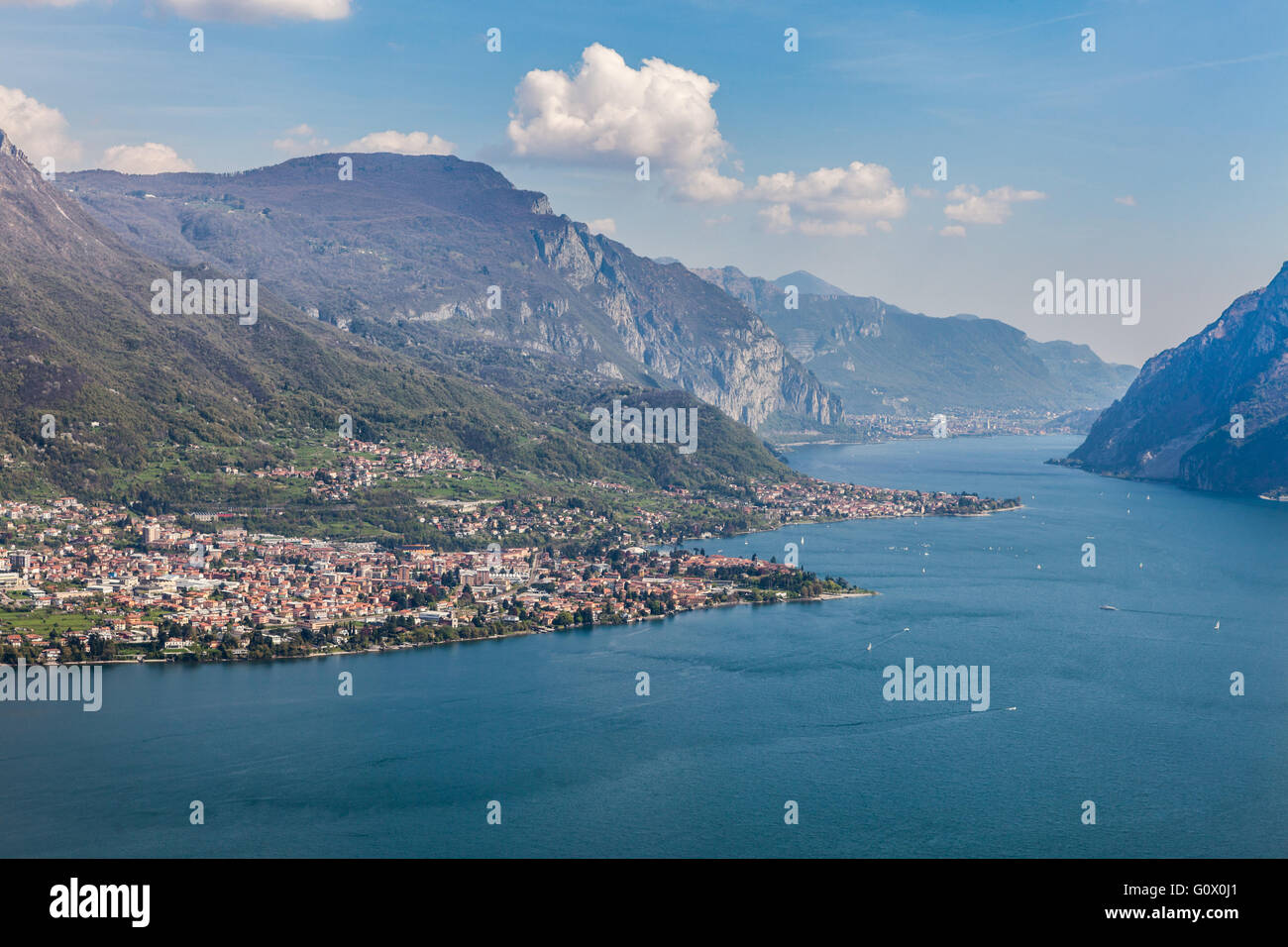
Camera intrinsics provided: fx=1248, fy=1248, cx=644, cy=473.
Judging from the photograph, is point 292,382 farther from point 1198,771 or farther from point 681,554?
point 1198,771

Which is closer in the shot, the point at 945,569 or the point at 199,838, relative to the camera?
the point at 199,838

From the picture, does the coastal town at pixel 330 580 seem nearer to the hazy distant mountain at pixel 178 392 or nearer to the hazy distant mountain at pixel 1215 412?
the hazy distant mountain at pixel 178 392

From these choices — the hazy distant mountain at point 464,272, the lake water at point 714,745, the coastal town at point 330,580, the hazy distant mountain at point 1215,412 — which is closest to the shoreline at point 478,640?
the coastal town at point 330,580

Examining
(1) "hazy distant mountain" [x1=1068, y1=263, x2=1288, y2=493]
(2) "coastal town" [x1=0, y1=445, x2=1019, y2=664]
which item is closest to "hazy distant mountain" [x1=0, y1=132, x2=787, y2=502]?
(2) "coastal town" [x1=0, y1=445, x2=1019, y2=664]

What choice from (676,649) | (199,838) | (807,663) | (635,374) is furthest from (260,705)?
(635,374)
